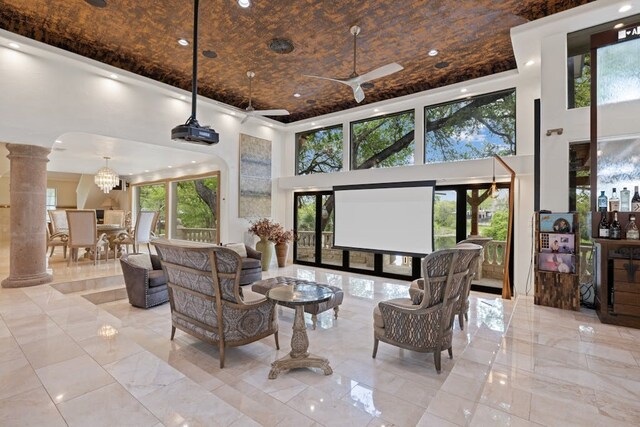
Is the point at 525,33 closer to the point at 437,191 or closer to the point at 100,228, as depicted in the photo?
the point at 437,191

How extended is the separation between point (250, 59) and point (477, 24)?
3.46 m

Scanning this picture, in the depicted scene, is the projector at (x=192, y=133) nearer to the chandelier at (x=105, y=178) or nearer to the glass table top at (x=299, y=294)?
the glass table top at (x=299, y=294)

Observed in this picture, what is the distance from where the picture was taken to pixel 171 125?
20.8 ft

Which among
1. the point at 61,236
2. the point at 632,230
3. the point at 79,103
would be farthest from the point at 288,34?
the point at 61,236

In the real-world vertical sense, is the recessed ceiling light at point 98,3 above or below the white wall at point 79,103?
above

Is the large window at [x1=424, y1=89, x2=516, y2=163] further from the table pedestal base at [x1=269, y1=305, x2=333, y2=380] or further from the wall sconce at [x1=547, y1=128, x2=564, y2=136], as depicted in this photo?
the table pedestal base at [x1=269, y1=305, x2=333, y2=380]

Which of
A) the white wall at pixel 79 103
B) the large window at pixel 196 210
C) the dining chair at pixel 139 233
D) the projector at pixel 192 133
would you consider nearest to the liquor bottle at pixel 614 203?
the projector at pixel 192 133

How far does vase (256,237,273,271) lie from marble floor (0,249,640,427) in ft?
11.9

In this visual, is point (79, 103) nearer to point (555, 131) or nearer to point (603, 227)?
point (555, 131)

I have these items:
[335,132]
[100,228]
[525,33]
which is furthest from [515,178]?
[100,228]

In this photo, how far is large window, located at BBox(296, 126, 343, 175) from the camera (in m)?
8.10

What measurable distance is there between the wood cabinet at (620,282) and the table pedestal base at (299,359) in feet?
10.9

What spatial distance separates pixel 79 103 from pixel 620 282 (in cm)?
804

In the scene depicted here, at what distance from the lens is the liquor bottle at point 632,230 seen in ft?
11.4
